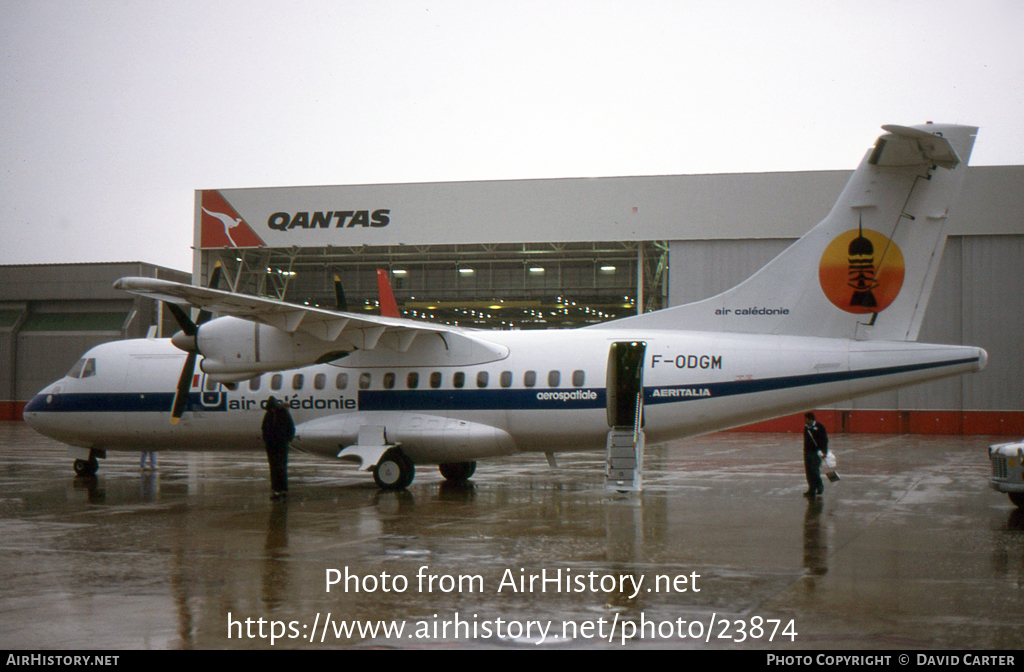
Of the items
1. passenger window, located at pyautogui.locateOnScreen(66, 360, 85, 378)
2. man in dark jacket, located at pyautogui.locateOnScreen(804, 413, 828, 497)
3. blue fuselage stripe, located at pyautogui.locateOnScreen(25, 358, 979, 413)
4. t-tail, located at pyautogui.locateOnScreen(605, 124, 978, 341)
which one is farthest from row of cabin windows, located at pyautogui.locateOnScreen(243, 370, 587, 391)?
passenger window, located at pyautogui.locateOnScreen(66, 360, 85, 378)

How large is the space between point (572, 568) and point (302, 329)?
7882mm

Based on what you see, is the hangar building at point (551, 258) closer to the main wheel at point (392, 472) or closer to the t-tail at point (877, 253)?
the t-tail at point (877, 253)

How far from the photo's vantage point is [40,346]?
4456cm

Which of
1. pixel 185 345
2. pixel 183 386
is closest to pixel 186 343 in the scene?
pixel 185 345

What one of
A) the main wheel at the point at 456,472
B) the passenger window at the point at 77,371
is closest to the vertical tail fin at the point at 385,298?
the main wheel at the point at 456,472

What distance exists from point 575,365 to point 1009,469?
658 cm

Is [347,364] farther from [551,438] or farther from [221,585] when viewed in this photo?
[221,585]

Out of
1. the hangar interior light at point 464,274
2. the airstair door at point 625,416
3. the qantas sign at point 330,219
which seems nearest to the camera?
the airstair door at point 625,416

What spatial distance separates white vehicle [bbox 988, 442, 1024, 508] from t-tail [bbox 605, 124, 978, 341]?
2.11 meters

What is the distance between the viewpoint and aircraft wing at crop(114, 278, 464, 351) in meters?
13.2

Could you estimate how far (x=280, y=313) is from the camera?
14031 millimetres

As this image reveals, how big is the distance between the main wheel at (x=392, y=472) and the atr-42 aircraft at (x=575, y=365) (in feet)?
0.08

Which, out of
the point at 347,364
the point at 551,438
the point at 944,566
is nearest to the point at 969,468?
the point at 551,438

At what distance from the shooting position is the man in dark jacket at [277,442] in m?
14.1
